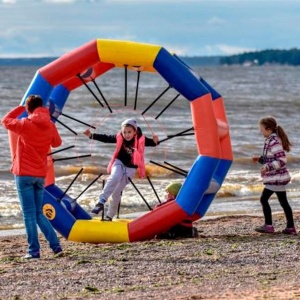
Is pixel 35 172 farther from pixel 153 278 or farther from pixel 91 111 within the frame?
pixel 91 111

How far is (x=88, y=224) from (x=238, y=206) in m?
4.31

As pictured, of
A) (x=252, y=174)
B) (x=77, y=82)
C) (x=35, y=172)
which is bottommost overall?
(x=252, y=174)

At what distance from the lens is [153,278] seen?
7312mm

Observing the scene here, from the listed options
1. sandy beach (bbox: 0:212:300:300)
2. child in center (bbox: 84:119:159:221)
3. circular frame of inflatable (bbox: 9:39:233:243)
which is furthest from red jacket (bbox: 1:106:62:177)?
A: child in center (bbox: 84:119:159:221)

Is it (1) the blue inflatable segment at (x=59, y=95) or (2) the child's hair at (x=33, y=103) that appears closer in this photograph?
(2) the child's hair at (x=33, y=103)

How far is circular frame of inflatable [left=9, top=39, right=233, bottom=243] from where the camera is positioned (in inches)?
388

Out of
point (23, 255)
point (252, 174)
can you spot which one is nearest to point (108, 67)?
point (23, 255)

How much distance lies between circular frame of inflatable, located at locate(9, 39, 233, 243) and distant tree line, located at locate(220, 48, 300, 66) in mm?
165195

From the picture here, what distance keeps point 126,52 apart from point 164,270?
3.10 m

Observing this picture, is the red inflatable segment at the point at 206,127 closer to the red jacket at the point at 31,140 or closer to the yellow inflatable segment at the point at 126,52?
the yellow inflatable segment at the point at 126,52

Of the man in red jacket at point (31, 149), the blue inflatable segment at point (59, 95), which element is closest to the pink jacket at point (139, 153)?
the blue inflatable segment at point (59, 95)

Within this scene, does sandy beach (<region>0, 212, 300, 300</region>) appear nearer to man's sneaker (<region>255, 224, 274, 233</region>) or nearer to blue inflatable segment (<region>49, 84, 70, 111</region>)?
man's sneaker (<region>255, 224, 274, 233</region>)

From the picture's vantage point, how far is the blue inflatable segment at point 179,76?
9.88m

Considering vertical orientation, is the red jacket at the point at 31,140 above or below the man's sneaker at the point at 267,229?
above
